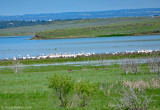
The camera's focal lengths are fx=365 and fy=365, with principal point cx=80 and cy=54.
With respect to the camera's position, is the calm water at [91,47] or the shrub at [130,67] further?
the calm water at [91,47]

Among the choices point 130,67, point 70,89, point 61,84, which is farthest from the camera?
point 130,67

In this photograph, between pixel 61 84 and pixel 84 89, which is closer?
pixel 84 89

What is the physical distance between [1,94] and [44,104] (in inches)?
179

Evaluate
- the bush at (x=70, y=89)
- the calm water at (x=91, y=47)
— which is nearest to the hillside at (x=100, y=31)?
the calm water at (x=91, y=47)

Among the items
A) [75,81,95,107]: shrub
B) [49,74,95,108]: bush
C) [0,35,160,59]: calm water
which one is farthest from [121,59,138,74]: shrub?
[0,35,160,59]: calm water

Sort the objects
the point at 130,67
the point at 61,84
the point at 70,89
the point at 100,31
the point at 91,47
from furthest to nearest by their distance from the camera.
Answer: the point at 100,31 → the point at 91,47 → the point at 130,67 → the point at 70,89 → the point at 61,84

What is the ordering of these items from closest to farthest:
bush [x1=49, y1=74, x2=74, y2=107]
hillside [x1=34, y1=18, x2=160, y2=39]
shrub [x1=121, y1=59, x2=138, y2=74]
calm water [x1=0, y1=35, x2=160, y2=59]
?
bush [x1=49, y1=74, x2=74, y2=107]
shrub [x1=121, y1=59, x2=138, y2=74]
calm water [x1=0, y1=35, x2=160, y2=59]
hillside [x1=34, y1=18, x2=160, y2=39]

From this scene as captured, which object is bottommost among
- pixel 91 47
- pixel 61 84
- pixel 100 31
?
pixel 91 47

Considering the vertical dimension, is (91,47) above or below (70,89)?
below

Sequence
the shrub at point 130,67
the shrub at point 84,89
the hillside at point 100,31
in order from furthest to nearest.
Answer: the hillside at point 100,31 < the shrub at point 130,67 < the shrub at point 84,89

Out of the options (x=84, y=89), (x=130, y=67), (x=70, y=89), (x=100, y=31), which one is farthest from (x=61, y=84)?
(x=100, y=31)

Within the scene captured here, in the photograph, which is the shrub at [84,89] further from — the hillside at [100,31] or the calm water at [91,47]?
the hillside at [100,31]

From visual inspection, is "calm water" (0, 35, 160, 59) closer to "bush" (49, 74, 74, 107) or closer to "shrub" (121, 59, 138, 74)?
"shrub" (121, 59, 138, 74)

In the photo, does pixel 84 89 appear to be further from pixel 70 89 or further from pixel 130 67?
pixel 130 67
